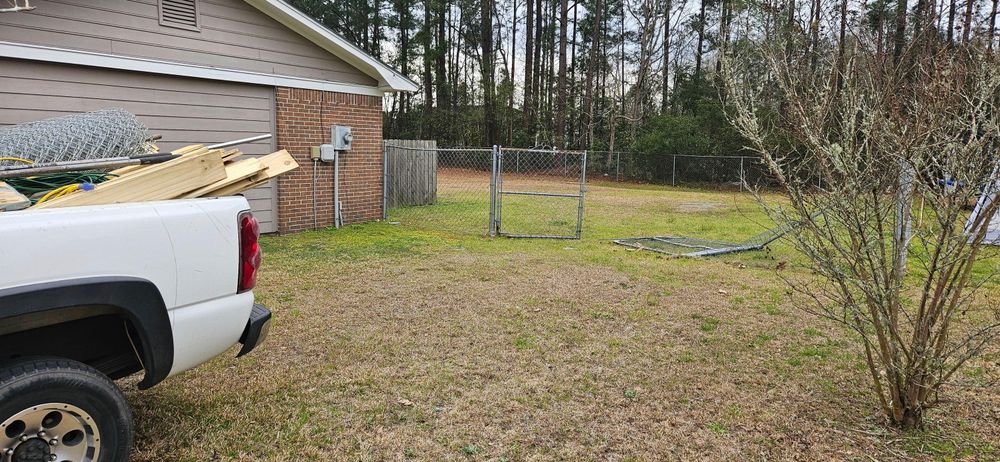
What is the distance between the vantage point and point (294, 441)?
2.86 meters

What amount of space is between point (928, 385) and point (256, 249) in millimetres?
3312

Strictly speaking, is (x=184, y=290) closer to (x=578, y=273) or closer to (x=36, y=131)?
(x=36, y=131)

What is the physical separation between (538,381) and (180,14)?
6.92 m

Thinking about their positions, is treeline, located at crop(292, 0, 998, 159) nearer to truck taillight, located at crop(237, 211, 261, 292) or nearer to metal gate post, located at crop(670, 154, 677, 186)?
metal gate post, located at crop(670, 154, 677, 186)

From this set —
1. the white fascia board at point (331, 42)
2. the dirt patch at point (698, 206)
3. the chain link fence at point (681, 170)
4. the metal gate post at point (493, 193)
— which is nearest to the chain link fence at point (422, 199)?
the metal gate post at point (493, 193)

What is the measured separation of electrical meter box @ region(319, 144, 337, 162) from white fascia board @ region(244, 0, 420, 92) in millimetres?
1406

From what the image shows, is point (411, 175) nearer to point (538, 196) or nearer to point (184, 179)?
point (538, 196)

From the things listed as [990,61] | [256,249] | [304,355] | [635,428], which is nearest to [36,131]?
[256,249]

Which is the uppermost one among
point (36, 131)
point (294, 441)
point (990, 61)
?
point (990, 61)

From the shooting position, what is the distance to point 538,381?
3650 mm

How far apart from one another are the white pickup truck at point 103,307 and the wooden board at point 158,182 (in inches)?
8.2

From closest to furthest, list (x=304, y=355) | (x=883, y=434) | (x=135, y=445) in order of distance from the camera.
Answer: (x=135, y=445) < (x=883, y=434) < (x=304, y=355)

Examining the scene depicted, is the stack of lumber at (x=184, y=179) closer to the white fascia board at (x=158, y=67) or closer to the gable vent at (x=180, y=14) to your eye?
the white fascia board at (x=158, y=67)

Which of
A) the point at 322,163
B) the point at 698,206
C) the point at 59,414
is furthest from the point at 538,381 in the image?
the point at 698,206
